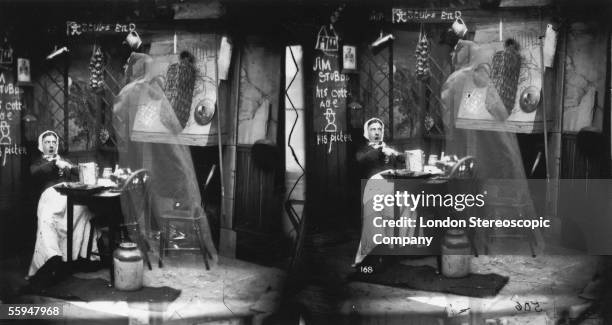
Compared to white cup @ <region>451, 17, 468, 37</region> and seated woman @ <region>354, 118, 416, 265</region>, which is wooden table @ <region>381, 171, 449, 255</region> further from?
white cup @ <region>451, 17, 468, 37</region>

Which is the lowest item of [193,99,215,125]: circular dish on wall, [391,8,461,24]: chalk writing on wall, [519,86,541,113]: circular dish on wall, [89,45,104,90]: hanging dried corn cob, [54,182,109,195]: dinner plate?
[54,182,109,195]: dinner plate

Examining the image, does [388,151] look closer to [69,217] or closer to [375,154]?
[375,154]

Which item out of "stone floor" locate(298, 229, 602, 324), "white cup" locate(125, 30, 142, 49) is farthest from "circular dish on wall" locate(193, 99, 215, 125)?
"stone floor" locate(298, 229, 602, 324)

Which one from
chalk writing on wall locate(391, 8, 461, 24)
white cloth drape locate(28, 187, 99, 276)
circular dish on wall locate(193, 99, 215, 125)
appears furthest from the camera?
white cloth drape locate(28, 187, 99, 276)

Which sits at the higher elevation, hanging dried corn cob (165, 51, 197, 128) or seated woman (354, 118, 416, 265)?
hanging dried corn cob (165, 51, 197, 128)

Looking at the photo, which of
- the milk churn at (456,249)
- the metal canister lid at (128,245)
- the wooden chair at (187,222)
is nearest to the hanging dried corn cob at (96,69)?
the wooden chair at (187,222)

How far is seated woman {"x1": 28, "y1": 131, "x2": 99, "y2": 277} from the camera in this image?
197 inches

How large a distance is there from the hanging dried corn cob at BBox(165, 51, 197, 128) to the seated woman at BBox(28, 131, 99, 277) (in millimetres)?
878

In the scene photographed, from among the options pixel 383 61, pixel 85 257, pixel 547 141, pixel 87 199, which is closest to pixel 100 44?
pixel 87 199

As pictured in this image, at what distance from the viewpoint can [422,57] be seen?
483 cm

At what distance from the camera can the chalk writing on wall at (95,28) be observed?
490 cm

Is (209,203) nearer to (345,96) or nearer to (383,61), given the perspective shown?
(345,96)

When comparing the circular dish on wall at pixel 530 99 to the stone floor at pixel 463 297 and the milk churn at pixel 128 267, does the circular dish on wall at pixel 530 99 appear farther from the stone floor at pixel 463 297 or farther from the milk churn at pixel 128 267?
the milk churn at pixel 128 267

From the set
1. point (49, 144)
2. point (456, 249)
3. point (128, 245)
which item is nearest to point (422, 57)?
point (456, 249)
